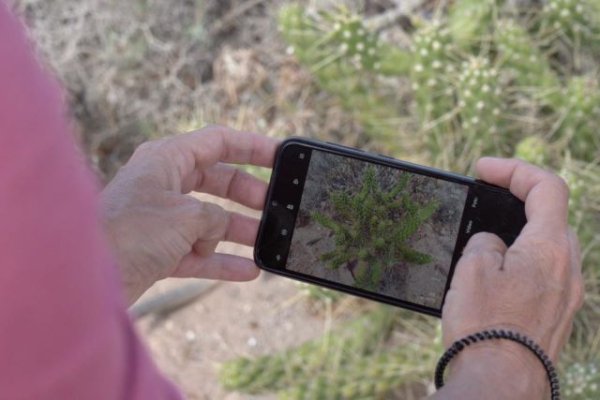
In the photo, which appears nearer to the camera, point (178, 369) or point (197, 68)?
point (178, 369)

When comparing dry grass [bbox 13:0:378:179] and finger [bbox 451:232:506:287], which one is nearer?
finger [bbox 451:232:506:287]

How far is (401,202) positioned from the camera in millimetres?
1435

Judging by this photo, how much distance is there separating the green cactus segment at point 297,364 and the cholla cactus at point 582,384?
0.51 metres

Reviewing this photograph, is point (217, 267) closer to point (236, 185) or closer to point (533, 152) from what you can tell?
point (236, 185)

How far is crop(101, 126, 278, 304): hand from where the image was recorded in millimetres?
1220

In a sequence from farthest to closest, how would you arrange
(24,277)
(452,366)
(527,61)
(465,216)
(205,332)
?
1. (205,332)
2. (527,61)
3. (465,216)
4. (452,366)
5. (24,277)

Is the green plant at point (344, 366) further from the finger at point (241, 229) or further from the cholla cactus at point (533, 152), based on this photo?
the finger at point (241, 229)

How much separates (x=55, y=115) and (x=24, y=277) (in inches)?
4.4

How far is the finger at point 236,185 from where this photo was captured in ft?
4.92

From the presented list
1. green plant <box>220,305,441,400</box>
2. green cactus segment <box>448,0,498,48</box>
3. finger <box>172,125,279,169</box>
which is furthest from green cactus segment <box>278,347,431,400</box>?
green cactus segment <box>448,0,498,48</box>

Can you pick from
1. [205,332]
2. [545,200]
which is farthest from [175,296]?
[545,200]

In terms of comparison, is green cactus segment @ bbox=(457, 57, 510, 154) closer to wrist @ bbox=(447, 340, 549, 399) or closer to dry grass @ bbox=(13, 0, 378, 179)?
dry grass @ bbox=(13, 0, 378, 179)

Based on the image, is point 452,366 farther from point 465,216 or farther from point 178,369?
point 178,369

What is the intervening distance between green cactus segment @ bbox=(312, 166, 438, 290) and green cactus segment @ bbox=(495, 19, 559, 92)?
3.21 feet
